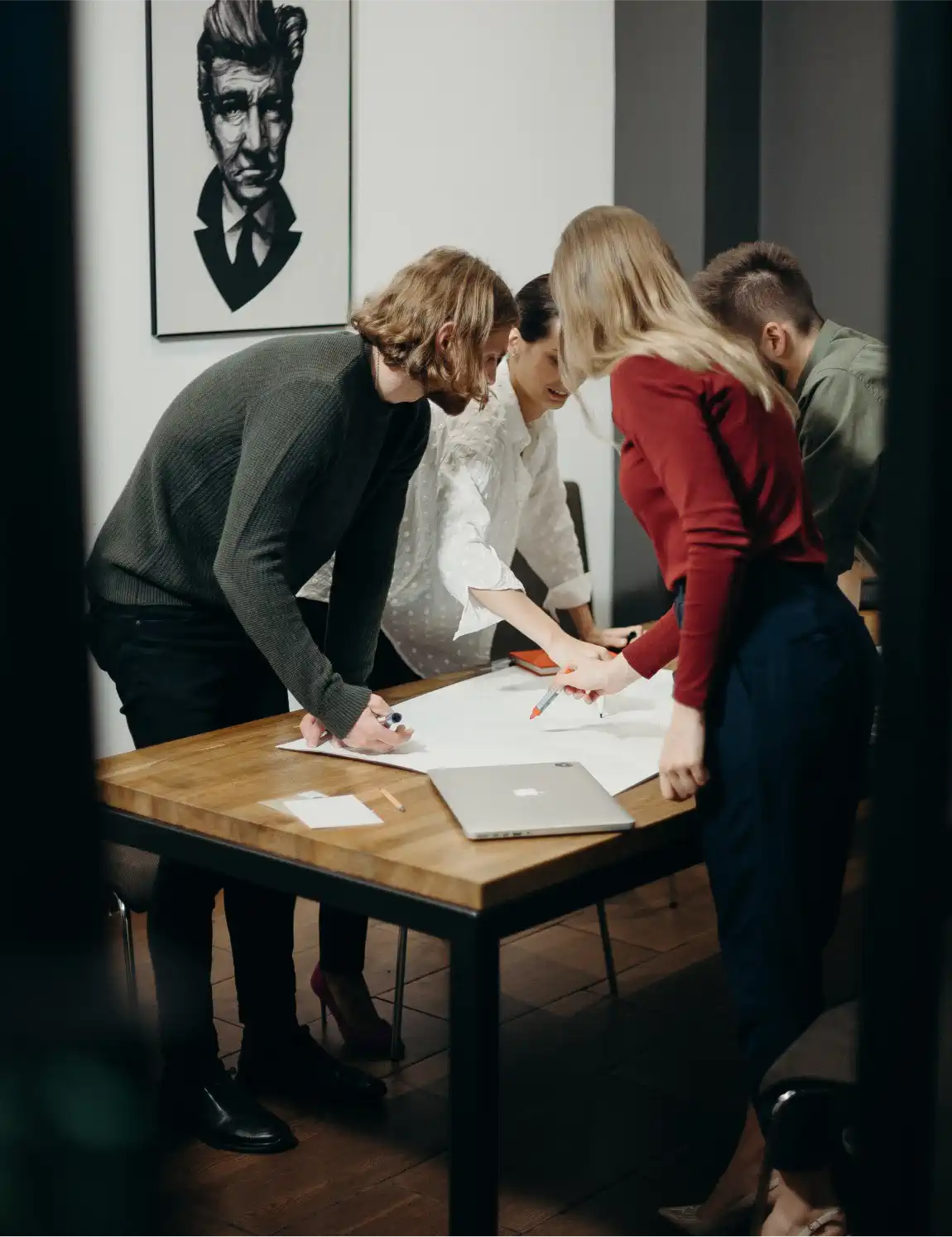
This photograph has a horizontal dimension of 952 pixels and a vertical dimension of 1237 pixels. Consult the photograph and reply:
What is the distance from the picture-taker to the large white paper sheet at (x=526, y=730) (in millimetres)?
1939

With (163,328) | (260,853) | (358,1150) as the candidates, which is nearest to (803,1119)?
(260,853)

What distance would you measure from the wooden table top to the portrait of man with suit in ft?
5.53

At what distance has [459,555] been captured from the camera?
250 centimetres

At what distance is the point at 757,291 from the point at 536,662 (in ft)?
2.93

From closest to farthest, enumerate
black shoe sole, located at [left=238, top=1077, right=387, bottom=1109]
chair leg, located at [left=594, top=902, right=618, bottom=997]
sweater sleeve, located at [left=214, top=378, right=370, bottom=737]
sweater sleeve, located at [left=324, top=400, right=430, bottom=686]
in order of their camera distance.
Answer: sweater sleeve, located at [left=214, top=378, right=370, bottom=737] → sweater sleeve, located at [left=324, top=400, right=430, bottom=686] → black shoe sole, located at [left=238, top=1077, right=387, bottom=1109] → chair leg, located at [left=594, top=902, right=618, bottom=997]

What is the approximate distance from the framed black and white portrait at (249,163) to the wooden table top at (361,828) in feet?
5.31

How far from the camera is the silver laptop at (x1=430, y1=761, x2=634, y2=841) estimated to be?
162 centimetres

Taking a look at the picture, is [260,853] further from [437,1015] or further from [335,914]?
[437,1015]

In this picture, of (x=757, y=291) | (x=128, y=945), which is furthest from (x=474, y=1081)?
(x=757, y=291)

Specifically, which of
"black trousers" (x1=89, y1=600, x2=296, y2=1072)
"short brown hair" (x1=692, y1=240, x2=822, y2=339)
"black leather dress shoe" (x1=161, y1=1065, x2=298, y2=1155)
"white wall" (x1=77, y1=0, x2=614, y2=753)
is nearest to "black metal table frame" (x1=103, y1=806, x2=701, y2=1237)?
"black trousers" (x1=89, y1=600, x2=296, y2=1072)

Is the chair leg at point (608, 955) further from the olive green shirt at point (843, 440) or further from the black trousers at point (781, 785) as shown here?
the black trousers at point (781, 785)

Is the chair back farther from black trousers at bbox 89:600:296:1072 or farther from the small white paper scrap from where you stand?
the small white paper scrap

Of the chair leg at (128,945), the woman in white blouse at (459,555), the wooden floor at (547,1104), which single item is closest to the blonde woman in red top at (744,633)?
the wooden floor at (547,1104)

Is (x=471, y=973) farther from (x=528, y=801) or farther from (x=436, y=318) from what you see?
(x=436, y=318)
